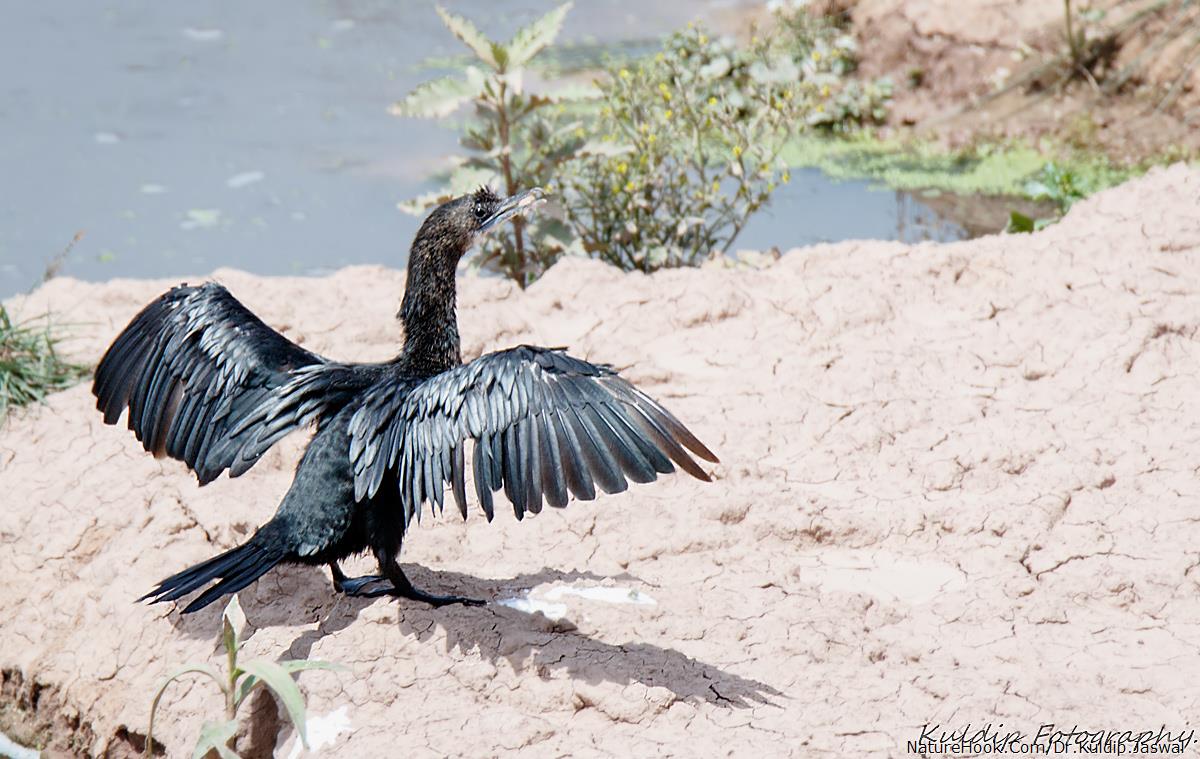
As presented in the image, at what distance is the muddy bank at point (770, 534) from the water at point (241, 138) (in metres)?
1.90

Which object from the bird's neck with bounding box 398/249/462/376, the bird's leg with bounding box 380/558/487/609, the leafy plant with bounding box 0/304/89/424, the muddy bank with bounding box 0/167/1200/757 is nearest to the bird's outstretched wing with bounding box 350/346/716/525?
the bird's leg with bounding box 380/558/487/609

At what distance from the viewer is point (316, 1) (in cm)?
1173

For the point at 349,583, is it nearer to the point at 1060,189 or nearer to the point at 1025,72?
the point at 1060,189

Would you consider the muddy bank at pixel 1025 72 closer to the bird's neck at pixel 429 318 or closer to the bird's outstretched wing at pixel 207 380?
the bird's neck at pixel 429 318

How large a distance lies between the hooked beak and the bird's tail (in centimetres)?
103

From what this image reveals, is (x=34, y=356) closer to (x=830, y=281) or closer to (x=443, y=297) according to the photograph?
(x=443, y=297)

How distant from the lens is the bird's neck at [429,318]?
3.75 metres

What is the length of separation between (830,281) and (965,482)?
1347 millimetres

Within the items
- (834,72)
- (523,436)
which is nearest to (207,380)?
(523,436)

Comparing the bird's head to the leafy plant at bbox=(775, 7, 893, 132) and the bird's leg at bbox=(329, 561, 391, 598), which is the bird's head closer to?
the bird's leg at bbox=(329, 561, 391, 598)

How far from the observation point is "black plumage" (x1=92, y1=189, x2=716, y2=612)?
10.2 ft

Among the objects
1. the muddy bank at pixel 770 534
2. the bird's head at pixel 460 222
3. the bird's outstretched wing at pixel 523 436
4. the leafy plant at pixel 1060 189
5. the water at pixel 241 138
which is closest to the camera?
the bird's outstretched wing at pixel 523 436

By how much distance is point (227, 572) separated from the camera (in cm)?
332

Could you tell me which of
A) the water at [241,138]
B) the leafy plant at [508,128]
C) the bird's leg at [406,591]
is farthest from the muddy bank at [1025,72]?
the bird's leg at [406,591]
